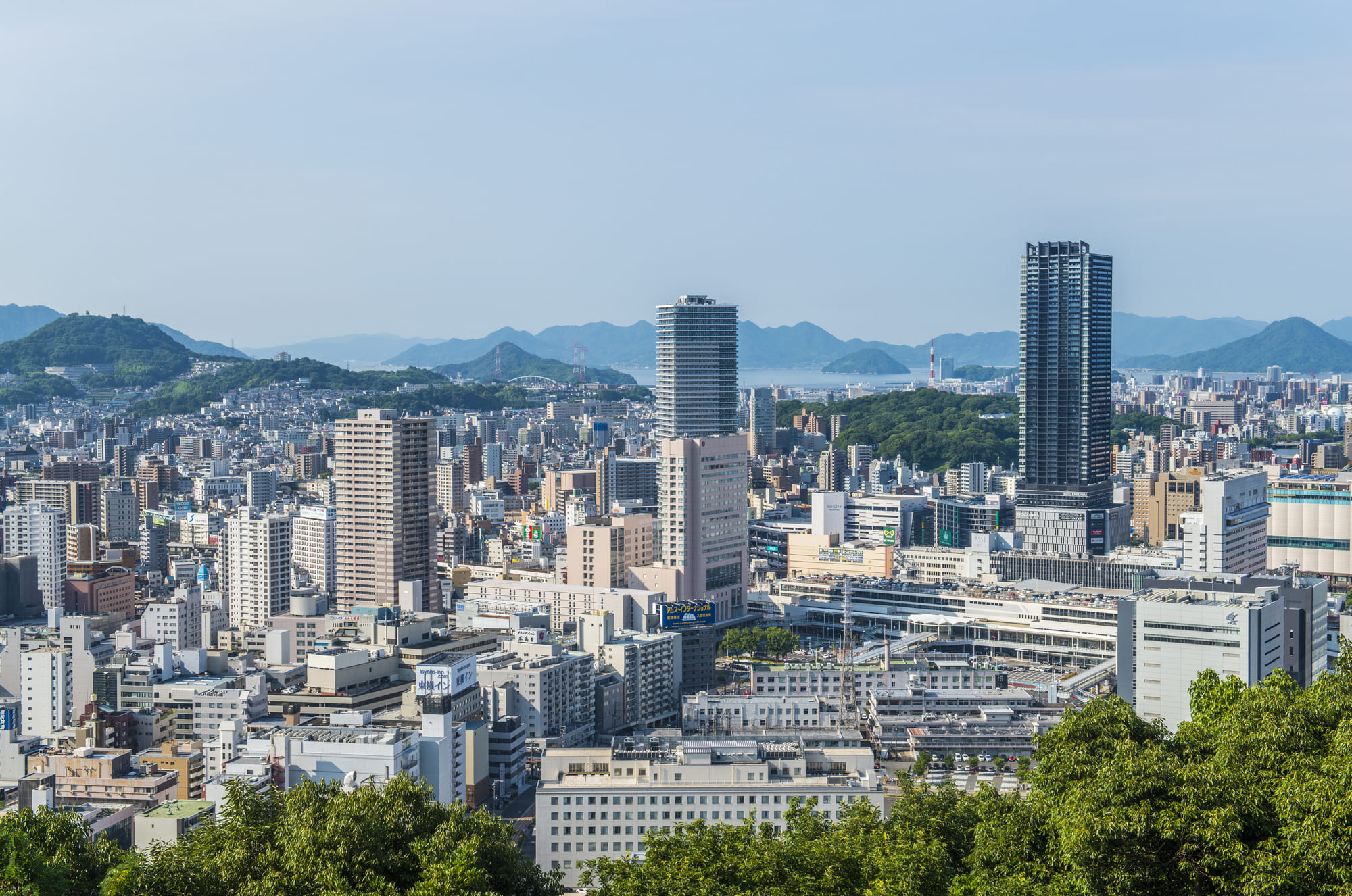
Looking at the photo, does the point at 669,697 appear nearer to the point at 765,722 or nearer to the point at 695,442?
the point at 765,722

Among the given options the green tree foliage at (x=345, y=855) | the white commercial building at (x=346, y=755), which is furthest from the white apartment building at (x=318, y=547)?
the green tree foliage at (x=345, y=855)

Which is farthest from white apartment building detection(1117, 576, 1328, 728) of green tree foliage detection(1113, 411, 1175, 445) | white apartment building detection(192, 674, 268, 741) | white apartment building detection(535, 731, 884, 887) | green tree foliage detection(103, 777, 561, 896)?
green tree foliage detection(1113, 411, 1175, 445)

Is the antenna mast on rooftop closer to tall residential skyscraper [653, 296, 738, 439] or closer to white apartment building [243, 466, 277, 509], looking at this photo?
tall residential skyscraper [653, 296, 738, 439]

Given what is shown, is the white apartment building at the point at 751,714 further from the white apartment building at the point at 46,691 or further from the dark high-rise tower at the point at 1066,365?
the dark high-rise tower at the point at 1066,365

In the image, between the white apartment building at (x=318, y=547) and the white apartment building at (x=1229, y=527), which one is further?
the white apartment building at (x=318, y=547)

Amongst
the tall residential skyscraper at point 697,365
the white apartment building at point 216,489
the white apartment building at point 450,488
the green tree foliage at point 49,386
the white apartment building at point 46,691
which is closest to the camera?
the white apartment building at point 46,691

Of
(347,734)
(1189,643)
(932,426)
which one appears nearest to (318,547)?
(347,734)


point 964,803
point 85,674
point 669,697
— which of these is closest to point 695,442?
point 669,697
